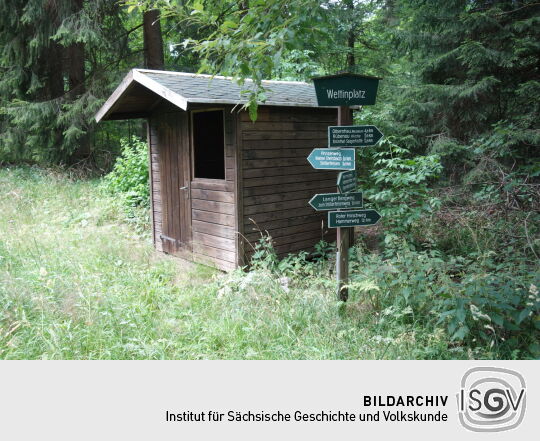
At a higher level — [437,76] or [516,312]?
[437,76]

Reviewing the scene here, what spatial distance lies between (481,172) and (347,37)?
28.4ft

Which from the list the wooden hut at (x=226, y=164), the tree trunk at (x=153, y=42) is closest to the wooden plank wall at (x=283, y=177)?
the wooden hut at (x=226, y=164)

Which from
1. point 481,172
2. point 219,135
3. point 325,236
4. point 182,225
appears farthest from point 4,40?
point 481,172

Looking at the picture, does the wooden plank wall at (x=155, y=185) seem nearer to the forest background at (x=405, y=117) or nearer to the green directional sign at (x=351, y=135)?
the forest background at (x=405, y=117)

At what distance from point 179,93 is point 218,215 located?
1.68 meters

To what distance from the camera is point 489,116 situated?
854 cm

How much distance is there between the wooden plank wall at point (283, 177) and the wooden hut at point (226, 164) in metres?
0.01

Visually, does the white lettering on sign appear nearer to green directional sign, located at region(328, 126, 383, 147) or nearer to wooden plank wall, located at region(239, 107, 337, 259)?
green directional sign, located at region(328, 126, 383, 147)

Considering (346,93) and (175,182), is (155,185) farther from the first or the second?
(346,93)

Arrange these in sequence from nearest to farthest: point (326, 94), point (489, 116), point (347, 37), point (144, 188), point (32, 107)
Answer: point (326, 94) < point (489, 116) < point (144, 188) < point (32, 107) < point (347, 37)

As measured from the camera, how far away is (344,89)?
169 inches

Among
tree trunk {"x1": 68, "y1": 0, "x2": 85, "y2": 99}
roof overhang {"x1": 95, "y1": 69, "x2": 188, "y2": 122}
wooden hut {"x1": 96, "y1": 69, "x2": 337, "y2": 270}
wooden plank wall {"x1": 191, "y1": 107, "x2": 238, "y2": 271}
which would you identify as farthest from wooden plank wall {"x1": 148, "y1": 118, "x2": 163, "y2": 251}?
tree trunk {"x1": 68, "y1": 0, "x2": 85, "y2": 99}

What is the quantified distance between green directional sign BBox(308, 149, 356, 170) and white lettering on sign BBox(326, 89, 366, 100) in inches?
19.2

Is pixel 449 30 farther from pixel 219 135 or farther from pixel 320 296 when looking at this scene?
pixel 320 296
